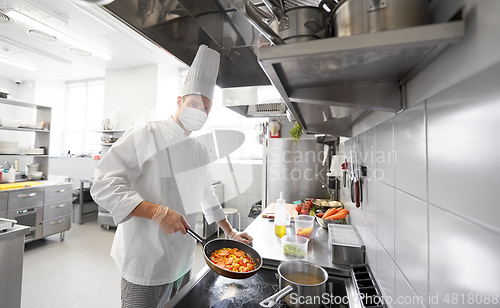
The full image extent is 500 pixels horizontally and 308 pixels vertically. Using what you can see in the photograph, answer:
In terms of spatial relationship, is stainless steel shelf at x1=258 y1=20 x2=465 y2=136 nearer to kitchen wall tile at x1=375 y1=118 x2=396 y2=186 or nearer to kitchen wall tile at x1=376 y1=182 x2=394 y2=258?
kitchen wall tile at x1=375 y1=118 x2=396 y2=186

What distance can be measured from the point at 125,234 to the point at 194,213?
0.36m

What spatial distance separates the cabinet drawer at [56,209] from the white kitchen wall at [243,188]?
235 centimetres

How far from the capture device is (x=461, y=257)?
1.25 feet

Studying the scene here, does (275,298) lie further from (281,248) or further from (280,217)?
(280,217)

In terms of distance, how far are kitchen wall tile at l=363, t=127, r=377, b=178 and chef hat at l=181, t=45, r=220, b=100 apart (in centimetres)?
74

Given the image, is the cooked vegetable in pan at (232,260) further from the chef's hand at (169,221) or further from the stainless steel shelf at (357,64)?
the stainless steel shelf at (357,64)

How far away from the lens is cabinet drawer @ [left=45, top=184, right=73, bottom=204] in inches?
127

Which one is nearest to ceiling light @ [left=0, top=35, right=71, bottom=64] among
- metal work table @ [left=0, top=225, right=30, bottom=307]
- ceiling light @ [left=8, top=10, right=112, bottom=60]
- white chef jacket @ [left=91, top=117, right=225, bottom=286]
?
ceiling light @ [left=8, top=10, right=112, bottom=60]

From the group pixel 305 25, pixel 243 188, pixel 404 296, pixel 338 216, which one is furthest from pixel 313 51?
pixel 243 188

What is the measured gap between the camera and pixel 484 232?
1.08 feet

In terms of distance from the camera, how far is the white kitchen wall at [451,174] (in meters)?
→ 0.32

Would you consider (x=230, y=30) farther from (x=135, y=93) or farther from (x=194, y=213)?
(x=135, y=93)

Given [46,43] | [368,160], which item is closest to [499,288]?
[368,160]

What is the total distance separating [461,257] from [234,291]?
75 centimetres
